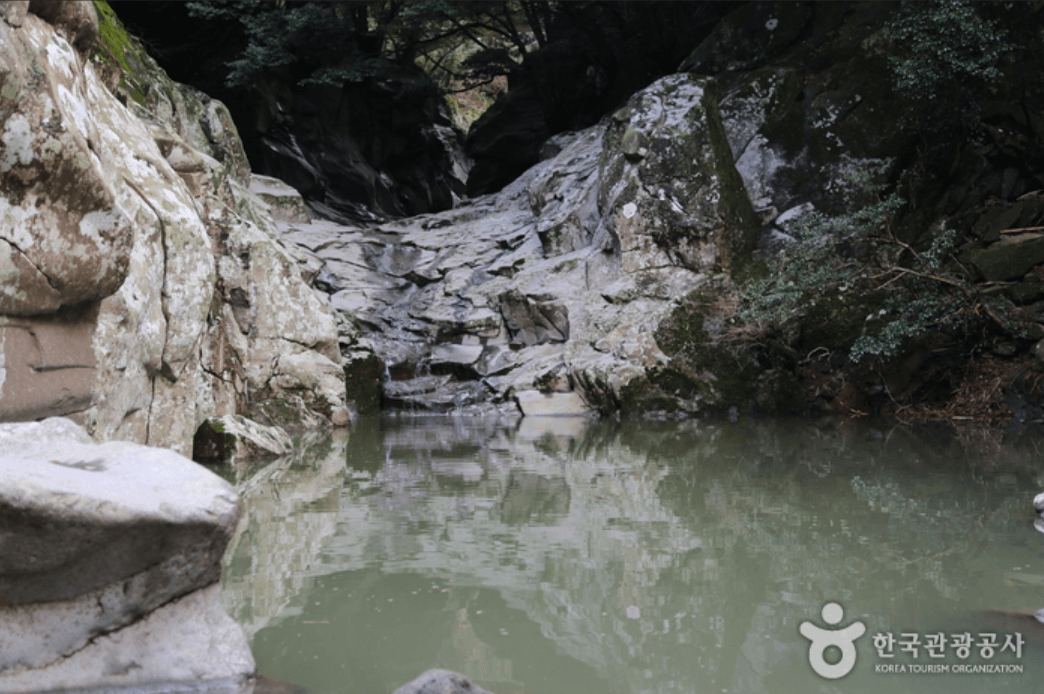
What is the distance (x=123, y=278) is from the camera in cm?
452

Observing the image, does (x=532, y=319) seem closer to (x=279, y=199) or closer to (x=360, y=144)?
(x=279, y=199)

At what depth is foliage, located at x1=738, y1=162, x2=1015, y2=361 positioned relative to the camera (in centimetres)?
950

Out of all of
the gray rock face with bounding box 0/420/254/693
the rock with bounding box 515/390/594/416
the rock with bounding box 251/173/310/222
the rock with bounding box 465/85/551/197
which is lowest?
the rock with bounding box 515/390/594/416

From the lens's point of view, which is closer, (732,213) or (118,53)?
(118,53)

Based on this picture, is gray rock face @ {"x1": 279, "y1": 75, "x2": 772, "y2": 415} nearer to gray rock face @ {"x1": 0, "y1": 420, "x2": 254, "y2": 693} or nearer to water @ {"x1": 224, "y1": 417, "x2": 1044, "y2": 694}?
water @ {"x1": 224, "y1": 417, "x2": 1044, "y2": 694}

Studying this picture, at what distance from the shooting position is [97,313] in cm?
462

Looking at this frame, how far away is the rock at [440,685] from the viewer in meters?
1.95

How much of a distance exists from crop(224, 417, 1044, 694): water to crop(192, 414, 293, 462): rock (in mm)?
625

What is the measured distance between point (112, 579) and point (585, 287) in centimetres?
1180

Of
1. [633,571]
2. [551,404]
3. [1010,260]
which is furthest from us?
[551,404]

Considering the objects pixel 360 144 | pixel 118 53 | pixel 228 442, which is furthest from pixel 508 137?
pixel 228 442

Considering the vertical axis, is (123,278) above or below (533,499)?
above

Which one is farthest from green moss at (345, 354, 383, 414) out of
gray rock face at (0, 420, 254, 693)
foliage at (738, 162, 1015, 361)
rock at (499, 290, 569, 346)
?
gray rock face at (0, 420, 254, 693)

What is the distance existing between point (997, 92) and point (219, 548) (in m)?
13.1
